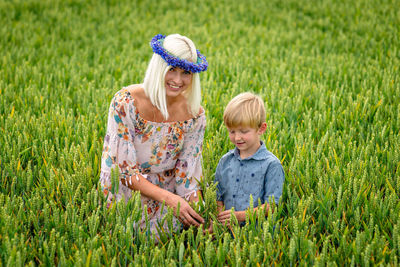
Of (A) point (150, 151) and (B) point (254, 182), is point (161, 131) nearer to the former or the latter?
(A) point (150, 151)

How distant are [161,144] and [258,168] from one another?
581 mm

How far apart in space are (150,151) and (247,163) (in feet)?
1.87

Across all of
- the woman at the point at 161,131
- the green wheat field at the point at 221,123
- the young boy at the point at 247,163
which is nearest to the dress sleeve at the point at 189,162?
the woman at the point at 161,131

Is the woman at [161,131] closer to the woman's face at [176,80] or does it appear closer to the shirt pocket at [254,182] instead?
the woman's face at [176,80]

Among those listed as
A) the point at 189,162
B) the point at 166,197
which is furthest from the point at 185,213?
the point at 189,162

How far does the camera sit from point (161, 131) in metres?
2.33

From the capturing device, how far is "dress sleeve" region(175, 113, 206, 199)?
95.7 inches

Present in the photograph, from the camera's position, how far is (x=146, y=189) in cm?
223

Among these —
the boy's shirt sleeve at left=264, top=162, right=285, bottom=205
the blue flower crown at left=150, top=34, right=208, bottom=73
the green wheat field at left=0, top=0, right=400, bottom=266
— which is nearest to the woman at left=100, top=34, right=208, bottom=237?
the blue flower crown at left=150, top=34, right=208, bottom=73

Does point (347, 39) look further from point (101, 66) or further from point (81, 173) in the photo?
point (81, 173)

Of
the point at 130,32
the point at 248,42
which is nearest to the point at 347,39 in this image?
the point at 248,42

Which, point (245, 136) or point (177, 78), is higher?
Answer: point (177, 78)

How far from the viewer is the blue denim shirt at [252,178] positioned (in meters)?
2.15

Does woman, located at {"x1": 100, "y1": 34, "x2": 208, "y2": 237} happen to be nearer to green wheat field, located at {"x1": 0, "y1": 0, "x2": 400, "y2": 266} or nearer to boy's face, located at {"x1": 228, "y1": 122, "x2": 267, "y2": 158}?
green wheat field, located at {"x1": 0, "y1": 0, "x2": 400, "y2": 266}
